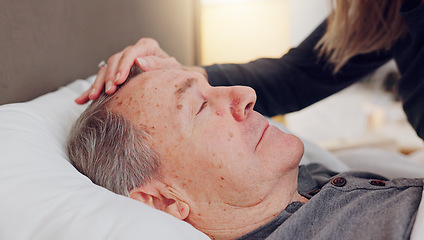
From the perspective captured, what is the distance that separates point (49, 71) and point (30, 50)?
95 mm

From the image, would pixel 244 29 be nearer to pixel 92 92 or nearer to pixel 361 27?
pixel 361 27

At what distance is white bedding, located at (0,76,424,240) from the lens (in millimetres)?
523

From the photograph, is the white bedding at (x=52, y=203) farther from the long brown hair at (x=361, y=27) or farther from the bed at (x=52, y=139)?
the long brown hair at (x=361, y=27)

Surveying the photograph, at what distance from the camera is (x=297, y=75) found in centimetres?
126

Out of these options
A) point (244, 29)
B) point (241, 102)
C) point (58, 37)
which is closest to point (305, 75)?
point (241, 102)

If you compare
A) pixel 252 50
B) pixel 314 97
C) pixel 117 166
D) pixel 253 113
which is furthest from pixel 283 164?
pixel 252 50

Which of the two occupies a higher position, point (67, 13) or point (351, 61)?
point (67, 13)

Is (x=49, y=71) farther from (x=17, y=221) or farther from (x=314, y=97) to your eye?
(x=314, y=97)

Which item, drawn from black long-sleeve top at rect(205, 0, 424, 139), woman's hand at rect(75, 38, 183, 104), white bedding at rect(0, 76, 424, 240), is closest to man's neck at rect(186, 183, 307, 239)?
white bedding at rect(0, 76, 424, 240)

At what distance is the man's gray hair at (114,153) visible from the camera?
741 mm

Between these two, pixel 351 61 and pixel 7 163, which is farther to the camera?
pixel 351 61

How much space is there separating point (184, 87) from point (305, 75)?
638mm

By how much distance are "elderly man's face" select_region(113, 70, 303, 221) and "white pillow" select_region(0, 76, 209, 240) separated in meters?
0.13

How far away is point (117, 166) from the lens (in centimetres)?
75
